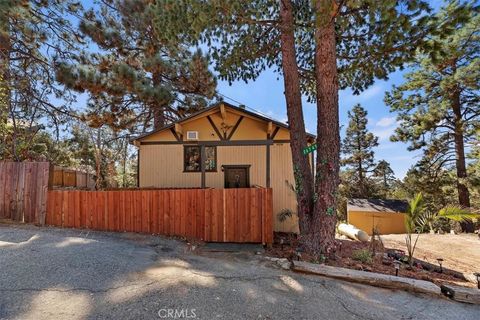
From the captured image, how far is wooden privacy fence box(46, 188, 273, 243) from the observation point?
6.61 m

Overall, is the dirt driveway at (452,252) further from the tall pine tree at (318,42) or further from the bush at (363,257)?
the tall pine tree at (318,42)

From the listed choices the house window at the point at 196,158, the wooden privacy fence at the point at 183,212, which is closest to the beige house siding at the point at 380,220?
the house window at the point at 196,158

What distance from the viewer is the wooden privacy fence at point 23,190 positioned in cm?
626

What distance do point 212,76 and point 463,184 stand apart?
1327cm

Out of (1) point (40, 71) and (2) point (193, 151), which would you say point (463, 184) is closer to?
(2) point (193, 151)

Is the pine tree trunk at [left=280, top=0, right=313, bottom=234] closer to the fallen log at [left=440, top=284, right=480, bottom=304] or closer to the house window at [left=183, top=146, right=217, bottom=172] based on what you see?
the fallen log at [left=440, top=284, right=480, bottom=304]

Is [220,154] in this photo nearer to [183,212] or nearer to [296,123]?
[183,212]

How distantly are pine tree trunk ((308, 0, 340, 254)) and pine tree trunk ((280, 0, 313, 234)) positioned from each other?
331 mm

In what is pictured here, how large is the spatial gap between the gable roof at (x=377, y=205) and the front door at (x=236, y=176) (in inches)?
431

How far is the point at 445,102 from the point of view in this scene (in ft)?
44.3

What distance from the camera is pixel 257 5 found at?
20.2ft

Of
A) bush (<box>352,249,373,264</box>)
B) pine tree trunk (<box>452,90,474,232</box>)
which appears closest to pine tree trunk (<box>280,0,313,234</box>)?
bush (<box>352,249,373,264</box>)

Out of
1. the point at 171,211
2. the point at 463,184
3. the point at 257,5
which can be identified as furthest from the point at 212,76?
the point at 463,184

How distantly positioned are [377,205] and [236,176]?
12895mm
